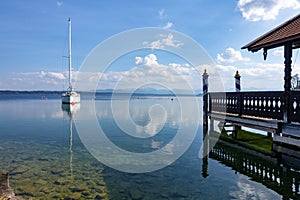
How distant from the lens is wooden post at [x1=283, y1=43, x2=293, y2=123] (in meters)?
8.10

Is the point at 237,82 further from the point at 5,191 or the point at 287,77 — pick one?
the point at 5,191

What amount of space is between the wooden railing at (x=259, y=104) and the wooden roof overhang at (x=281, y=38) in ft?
5.56

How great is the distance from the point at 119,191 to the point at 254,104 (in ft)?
22.5

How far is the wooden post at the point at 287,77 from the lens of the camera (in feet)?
26.6

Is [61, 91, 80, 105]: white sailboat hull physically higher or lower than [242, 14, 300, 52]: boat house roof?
lower

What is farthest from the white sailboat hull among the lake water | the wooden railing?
the wooden railing

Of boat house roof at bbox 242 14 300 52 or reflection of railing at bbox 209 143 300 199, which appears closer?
reflection of railing at bbox 209 143 300 199

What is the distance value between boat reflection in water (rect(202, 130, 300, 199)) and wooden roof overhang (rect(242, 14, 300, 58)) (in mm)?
3959

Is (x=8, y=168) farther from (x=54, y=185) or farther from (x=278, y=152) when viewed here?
(x=278, y=152)

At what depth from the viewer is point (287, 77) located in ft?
27.5

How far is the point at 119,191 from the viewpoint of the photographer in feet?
20.9

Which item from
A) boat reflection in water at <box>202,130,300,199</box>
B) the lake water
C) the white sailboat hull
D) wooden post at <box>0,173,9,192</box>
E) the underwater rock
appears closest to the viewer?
the underwater rock

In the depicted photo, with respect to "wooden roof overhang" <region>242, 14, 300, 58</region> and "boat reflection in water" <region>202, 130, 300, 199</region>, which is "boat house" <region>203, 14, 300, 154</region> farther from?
"boat reflection in water" <region>202, 130, 300, 199</region>

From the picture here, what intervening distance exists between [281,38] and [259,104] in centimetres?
286
